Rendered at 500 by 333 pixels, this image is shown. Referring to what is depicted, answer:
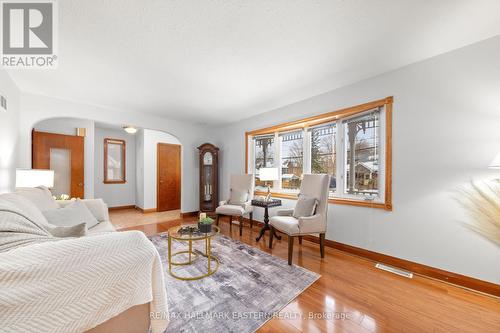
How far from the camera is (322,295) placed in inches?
72.9

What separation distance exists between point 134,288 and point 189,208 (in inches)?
163

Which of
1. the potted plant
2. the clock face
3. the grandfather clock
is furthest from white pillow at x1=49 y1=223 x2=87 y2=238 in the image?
the clock face

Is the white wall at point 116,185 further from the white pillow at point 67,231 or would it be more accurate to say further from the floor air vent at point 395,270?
the floor air vent at point 395,270

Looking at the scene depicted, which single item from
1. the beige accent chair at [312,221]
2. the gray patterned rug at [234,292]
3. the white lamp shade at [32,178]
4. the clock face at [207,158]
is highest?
the clock face at [207,158]

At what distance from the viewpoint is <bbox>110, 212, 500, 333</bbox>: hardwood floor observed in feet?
4.89

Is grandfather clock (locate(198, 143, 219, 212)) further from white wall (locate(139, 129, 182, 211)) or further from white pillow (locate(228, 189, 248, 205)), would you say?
white wall (locate(139, 129, 182, 211))

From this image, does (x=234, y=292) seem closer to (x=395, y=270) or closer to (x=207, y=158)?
(x=395, y=270)

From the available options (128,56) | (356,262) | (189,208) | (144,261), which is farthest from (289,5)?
(189,208)

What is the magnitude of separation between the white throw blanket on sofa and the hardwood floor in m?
0.99

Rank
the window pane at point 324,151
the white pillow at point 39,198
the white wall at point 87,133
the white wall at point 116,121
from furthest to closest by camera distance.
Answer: the white wall at point 87,133, the window pane at point 324,151, the white wall at point 116,121, the white pillow at point 39,198

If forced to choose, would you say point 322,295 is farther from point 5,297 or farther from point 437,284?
point 5,297

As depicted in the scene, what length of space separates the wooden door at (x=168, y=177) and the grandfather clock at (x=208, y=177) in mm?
1464

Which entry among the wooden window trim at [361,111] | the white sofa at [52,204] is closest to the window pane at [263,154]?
the wooden window trim at [361,111]

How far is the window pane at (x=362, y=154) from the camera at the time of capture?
8.84 feet
